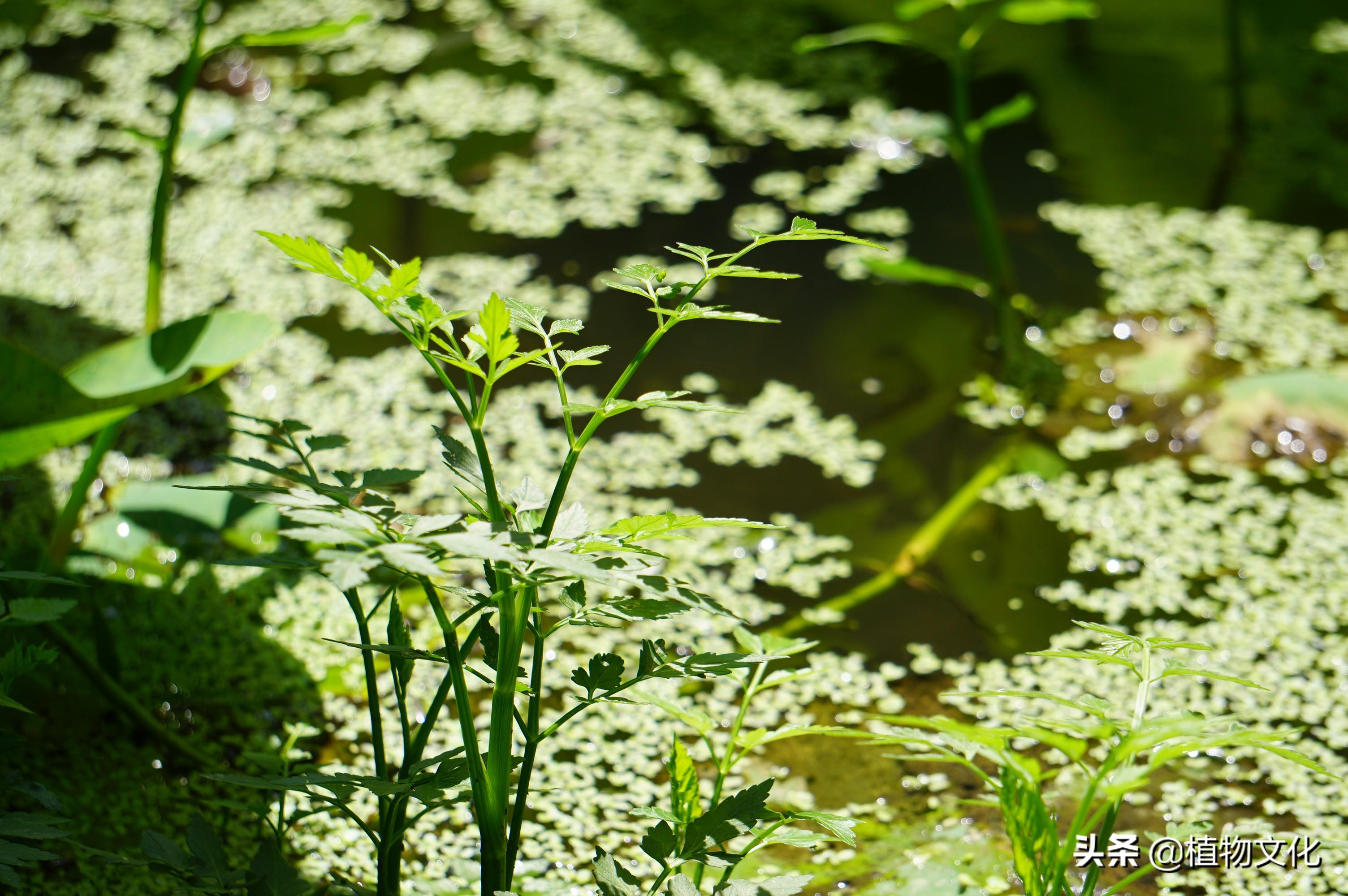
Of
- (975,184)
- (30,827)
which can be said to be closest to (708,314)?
(30,827)

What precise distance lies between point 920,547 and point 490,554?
3.13 ft

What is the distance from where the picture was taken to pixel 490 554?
0.57m

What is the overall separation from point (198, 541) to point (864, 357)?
1.01m

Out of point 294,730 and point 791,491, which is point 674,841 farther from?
point 791,491

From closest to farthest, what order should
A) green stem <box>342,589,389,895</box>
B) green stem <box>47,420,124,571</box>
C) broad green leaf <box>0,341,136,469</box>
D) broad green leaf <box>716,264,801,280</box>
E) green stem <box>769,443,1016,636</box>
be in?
broad green leaf <box>716,264,801,280</box> → green stem <box>342,589,389,895</box> → broad green leaf <box>0,341,136,469</box> → green stem <box>47,420,124,571</box> → green stem <box>769,443,1016,636</box>

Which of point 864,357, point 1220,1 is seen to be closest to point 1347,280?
point 864,357

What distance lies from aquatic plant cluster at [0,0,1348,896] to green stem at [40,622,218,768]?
31mm

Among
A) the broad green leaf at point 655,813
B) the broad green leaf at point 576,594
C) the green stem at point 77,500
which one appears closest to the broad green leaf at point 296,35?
the green stem at point 77,500

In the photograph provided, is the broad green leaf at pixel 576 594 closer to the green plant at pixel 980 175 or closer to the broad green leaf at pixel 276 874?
the broad green leaf at pixel 276 874

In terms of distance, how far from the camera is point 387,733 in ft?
3.72

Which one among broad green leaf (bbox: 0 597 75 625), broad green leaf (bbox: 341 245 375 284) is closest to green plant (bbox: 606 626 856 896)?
broad green leaf (bbox: 341 245 375 284)

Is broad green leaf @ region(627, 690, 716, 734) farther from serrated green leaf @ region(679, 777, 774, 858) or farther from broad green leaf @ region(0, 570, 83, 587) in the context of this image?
broad green leaf @ region(0, 570, 83, 587)

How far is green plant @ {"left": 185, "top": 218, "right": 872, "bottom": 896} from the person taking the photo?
589 millimetres

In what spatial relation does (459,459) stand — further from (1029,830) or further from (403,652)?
(1029,830)
